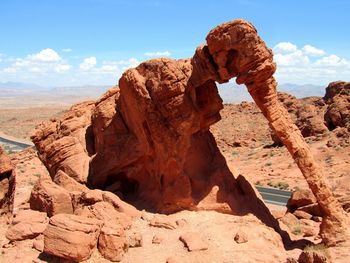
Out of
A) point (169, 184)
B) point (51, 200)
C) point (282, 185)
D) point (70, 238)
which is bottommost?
point (282, 185)

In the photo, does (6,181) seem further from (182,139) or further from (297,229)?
(297,229)

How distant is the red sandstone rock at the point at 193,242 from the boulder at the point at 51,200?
4114 millimetres

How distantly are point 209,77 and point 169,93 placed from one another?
157cm

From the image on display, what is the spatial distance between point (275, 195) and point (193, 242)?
58.1 feet

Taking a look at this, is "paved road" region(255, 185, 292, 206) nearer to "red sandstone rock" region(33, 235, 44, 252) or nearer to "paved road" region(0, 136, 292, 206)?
"paved road" region(0, 136, 292, 206)

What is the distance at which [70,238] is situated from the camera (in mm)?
11836

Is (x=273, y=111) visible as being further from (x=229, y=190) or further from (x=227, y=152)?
(x=227, y=152)

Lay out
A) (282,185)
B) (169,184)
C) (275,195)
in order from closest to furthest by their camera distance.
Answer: (169,184) < (275,195) < (282,185)

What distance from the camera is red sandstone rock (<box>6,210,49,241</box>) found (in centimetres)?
1295

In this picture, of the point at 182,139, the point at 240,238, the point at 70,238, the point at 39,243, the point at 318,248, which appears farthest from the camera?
the point at 182,139

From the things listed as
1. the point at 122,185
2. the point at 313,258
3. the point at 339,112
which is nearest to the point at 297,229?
the point at 313,258

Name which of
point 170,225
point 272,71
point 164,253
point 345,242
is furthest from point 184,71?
point 345,242

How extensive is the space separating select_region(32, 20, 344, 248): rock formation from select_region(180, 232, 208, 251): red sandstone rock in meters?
2.22

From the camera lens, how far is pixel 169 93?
15.9m
